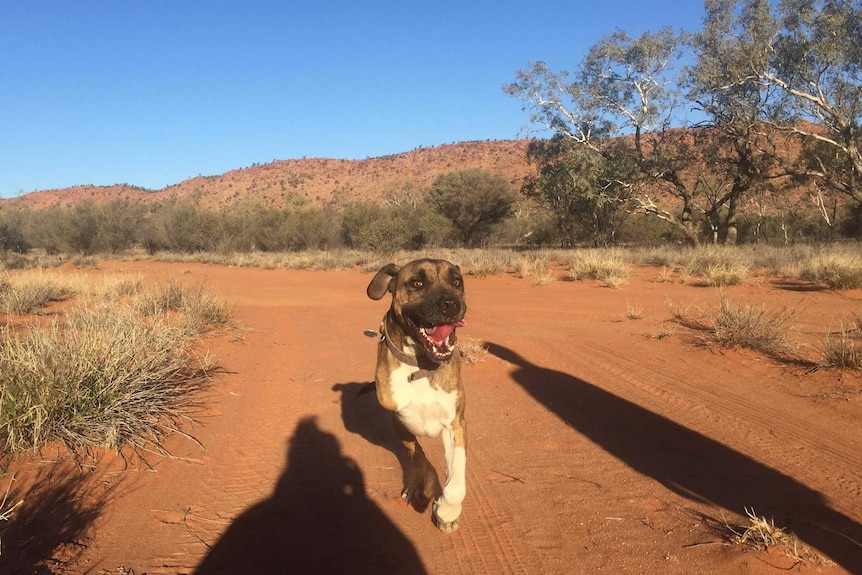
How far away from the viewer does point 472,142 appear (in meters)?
87.7

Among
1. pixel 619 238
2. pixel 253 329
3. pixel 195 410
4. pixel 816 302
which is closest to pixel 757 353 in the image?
Answer: pixel 816 302

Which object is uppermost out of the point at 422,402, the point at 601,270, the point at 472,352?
the point at 601,270

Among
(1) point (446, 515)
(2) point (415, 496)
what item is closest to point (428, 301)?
(1) point (446, 515)

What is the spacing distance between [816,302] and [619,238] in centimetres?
2199

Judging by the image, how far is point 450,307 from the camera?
3.45 metres

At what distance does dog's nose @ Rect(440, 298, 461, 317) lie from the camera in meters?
3.43

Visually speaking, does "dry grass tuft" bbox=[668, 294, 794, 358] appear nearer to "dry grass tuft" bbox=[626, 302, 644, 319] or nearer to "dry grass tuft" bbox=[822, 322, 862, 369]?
"dry grass tuft" bbox=[822, 322, 862, 369]

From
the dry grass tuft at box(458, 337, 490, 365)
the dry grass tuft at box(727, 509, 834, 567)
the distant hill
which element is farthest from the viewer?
the distant hill

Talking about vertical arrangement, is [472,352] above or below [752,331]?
below

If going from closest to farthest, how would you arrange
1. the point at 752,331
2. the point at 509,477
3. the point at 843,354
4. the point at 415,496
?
1. the point at 415,496
2. the point at 509,477
3. the point at 843,354
4. the point at 752,331

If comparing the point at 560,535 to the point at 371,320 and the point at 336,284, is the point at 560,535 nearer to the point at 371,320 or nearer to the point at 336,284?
the point at 371,320

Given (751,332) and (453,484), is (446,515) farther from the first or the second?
(751,332)

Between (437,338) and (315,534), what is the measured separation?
140cm

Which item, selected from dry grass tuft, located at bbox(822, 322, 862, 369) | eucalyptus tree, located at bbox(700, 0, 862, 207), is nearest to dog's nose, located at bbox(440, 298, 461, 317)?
dry grass tuft, located at bbox(822, 322, 862, 369)
